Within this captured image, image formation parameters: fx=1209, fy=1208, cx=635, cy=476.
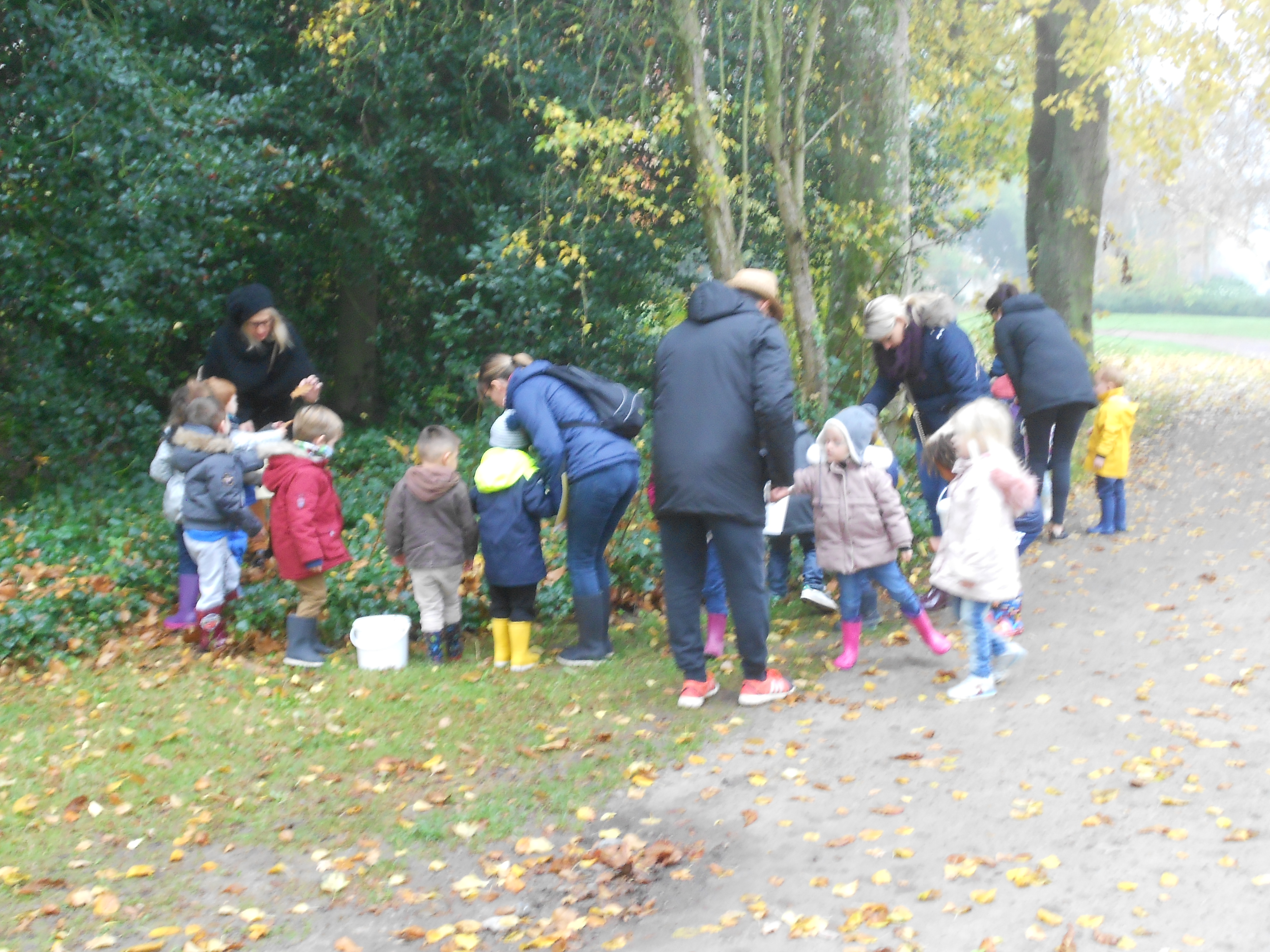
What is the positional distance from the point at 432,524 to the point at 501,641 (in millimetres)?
760

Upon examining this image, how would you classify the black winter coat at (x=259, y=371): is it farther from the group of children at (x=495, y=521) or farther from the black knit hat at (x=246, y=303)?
the group of children at (x=495, y=521)

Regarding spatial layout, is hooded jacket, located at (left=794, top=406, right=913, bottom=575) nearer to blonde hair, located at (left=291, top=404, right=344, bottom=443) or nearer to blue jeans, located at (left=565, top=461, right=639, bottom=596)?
blue jeans, located at (left=565, top=461, right=639, bottom=596)

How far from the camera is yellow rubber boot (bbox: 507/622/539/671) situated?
6.68m

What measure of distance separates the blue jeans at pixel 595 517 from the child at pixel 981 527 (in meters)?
1.62

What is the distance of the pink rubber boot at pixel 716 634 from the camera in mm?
6719

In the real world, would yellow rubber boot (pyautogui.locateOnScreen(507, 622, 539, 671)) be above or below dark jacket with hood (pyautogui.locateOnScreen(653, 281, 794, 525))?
below

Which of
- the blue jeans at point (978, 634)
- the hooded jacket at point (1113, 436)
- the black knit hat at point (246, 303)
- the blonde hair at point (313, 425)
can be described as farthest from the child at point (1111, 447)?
the black knit hat at point (246, 303)

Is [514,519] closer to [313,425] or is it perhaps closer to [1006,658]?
[313,425]

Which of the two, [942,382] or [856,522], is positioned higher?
[942,382]

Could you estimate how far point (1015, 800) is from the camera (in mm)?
4652

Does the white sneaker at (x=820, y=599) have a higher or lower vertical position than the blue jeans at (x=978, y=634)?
lower

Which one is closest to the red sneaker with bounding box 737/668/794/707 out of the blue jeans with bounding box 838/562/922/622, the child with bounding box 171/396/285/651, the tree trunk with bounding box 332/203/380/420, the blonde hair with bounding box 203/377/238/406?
the blue jeans with bounding box 838/562/922/622

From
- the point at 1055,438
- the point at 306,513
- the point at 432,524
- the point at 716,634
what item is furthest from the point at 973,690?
the point at 306,513

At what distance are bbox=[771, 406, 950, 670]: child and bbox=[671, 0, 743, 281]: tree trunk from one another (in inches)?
104
